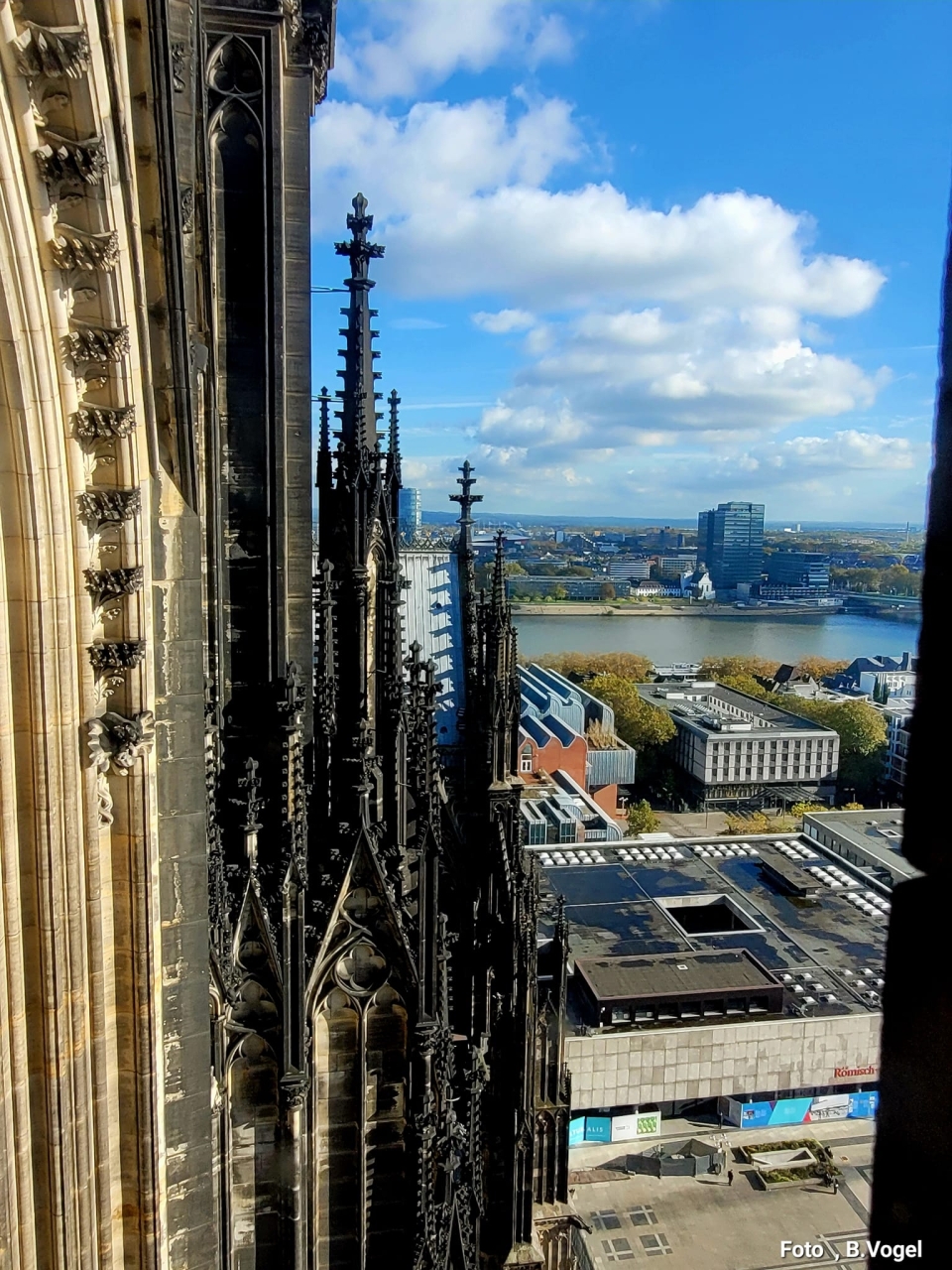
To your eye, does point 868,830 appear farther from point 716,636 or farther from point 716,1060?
point 716,636

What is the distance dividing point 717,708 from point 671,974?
41.0 m

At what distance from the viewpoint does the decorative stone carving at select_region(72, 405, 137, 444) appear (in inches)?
185

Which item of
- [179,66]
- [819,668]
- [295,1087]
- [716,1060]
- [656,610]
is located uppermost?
[179,66]

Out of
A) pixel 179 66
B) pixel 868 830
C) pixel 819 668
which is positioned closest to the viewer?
pixel 179 66

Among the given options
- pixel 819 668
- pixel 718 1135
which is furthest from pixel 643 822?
pixel 819 668

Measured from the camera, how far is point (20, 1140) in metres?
4.79

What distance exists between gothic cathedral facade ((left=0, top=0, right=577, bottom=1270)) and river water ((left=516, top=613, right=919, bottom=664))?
8822 cm

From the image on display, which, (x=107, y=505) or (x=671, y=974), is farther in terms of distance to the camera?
(x=671, y=974)

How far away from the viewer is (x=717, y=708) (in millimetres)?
68250

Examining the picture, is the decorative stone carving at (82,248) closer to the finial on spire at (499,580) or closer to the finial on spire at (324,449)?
the finial on spire at (324,449)

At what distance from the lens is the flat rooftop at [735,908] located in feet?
102


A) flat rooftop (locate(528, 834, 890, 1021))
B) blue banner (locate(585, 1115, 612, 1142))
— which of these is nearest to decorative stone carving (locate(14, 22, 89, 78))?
flat rooftop (locate(528, 834, 890, 1021))

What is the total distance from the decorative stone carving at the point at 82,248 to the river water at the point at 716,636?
94.7m

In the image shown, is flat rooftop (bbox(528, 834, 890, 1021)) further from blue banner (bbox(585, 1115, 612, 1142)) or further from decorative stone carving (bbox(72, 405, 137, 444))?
decorative stone carving (bbox(72, 405, 137, 444))
